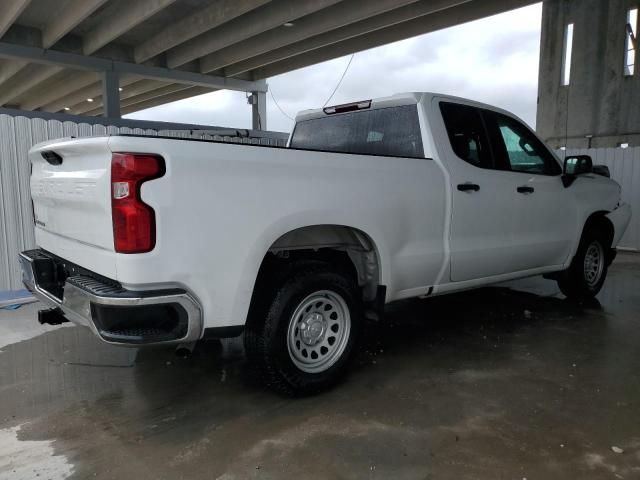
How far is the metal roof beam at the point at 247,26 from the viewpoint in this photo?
12.4 meters

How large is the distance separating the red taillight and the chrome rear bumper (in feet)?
0.81

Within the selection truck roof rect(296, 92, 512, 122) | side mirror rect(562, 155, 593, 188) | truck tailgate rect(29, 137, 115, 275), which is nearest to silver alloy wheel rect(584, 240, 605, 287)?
side mirror rect(562, 155, 593, 188)

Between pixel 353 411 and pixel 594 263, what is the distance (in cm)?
420

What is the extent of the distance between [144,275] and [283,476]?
1.23 metres

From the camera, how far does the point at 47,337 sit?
185 inches

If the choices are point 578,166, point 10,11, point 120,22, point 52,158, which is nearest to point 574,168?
point 578,166

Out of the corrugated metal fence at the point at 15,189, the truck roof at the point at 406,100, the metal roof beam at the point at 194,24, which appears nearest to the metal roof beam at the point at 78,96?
the metal roof beam at the point at 194,24

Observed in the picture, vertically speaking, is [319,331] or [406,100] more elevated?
[406,100]

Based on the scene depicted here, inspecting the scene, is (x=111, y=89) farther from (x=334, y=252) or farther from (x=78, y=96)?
(x=334, y=252)

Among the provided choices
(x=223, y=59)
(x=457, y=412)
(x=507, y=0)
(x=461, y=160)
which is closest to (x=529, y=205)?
(x=461, y=160)

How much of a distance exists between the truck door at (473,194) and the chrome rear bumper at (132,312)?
2.25 metres

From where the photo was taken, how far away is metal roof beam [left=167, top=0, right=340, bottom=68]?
12.4m

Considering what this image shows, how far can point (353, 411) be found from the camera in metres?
3.16

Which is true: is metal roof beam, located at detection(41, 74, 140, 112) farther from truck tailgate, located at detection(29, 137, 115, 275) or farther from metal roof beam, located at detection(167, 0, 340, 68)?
truck tailgate, located at detection(29, 137, 115, 275)
